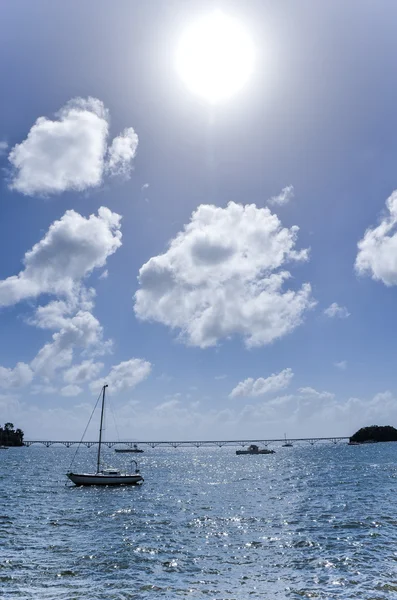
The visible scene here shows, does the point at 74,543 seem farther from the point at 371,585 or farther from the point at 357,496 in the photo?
the point at 357,496

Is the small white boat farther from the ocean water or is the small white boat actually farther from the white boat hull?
the ocean water

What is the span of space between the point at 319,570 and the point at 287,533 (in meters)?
11.8

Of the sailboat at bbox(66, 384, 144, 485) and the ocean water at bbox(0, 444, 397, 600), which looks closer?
the ocean water at bbox(0, 444, 397, 600)

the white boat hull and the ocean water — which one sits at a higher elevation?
the ocean water

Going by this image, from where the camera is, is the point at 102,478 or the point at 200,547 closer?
the point at 200,547

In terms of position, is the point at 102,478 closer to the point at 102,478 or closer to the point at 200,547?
the point at 102,478

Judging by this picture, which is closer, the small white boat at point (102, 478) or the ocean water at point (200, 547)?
the ocean water at point (200, 547)

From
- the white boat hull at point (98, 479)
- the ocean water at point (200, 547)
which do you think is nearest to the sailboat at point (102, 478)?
the white boat hull at point (98, 479)

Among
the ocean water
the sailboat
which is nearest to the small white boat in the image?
the sailboat

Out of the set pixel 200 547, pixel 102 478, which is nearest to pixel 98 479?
pixel 102 478

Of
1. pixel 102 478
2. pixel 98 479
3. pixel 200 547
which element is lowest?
pixel 98 479

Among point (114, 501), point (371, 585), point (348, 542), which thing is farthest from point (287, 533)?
point (114, 501)

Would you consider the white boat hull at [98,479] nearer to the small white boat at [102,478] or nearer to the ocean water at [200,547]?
the small white boat at [102,478]

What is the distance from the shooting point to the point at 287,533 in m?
40.7
